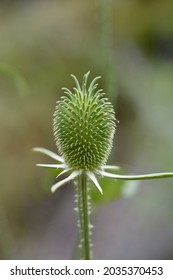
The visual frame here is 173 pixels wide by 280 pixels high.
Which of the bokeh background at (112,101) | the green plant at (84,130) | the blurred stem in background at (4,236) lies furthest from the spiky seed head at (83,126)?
the blurred stem in background at (4,236)

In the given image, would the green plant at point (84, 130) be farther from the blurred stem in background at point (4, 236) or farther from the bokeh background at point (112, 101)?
the blurred stem in background at point (4, 236)

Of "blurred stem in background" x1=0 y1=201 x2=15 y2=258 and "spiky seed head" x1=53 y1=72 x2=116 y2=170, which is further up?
"spiky seed head" x1=53 y1=72 x2=116 y2=170

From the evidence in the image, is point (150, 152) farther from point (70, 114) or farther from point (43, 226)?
point (70, 114)

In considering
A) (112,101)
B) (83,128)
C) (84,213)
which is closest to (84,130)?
(83,128)

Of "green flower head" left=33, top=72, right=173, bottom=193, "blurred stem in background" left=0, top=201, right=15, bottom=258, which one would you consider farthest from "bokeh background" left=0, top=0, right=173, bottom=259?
"green flower head" left=33, top=72, right=173, bottom=193

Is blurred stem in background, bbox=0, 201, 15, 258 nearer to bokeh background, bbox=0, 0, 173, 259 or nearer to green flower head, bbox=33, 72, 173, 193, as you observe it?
bokeh background, bbox=0, 0, 173, 259
